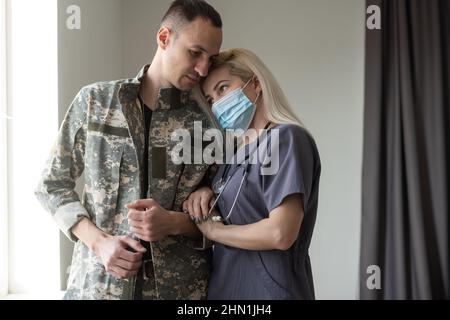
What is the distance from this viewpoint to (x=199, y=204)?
115 centimetres

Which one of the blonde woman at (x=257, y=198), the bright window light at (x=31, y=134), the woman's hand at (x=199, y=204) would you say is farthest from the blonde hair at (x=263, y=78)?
the bright window light at (x=31, y=134)

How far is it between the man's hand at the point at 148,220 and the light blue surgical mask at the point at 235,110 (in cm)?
32

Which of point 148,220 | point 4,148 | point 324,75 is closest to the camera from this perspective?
point 148,220

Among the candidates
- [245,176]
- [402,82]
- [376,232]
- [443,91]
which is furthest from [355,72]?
[245,176]


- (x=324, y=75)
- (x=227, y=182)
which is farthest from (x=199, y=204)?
(x=324, y=75)

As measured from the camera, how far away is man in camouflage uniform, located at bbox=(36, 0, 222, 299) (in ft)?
3.62

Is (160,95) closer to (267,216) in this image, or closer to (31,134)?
(267,216)

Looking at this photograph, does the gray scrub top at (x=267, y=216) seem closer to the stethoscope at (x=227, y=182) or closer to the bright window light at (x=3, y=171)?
the stethoscope at (x=227, y=182)

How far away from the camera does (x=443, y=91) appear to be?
6.88 ft

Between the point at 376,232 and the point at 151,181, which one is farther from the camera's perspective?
the point at 376,232

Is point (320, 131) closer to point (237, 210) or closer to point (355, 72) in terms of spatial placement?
point (355, 72)

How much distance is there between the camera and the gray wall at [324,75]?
2.33m

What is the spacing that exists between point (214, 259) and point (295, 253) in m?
0.23

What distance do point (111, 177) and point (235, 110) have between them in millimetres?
378
